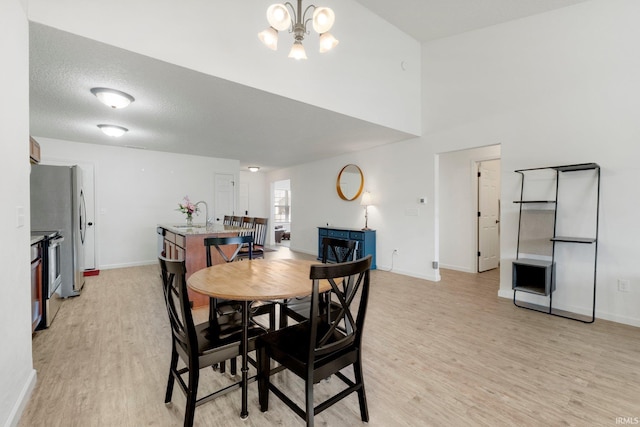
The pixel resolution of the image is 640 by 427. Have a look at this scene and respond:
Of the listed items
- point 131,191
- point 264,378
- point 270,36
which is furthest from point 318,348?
point 131,191

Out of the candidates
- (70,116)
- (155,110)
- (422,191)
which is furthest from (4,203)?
(422,191)

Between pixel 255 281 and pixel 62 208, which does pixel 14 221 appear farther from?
A: pixel 62 208

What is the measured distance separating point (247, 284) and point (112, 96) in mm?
2667

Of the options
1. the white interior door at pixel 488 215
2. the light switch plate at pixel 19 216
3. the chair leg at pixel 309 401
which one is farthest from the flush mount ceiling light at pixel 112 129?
the white interior door at pixel 488 215

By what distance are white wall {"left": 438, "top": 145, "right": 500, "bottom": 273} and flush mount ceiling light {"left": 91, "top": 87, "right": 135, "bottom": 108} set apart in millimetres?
4910

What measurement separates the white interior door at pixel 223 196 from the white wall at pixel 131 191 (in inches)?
15.8

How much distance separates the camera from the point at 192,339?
57.0 inches

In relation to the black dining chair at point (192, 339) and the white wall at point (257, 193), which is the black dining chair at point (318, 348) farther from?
the white wall at point (257, 193)

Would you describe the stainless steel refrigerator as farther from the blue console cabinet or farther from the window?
the window

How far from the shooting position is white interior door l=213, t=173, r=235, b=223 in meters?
6.85

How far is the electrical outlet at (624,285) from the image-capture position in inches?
115

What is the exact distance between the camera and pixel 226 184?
700cm

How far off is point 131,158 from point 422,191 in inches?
223

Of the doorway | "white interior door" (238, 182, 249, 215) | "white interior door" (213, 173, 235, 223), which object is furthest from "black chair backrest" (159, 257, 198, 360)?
the doorway
